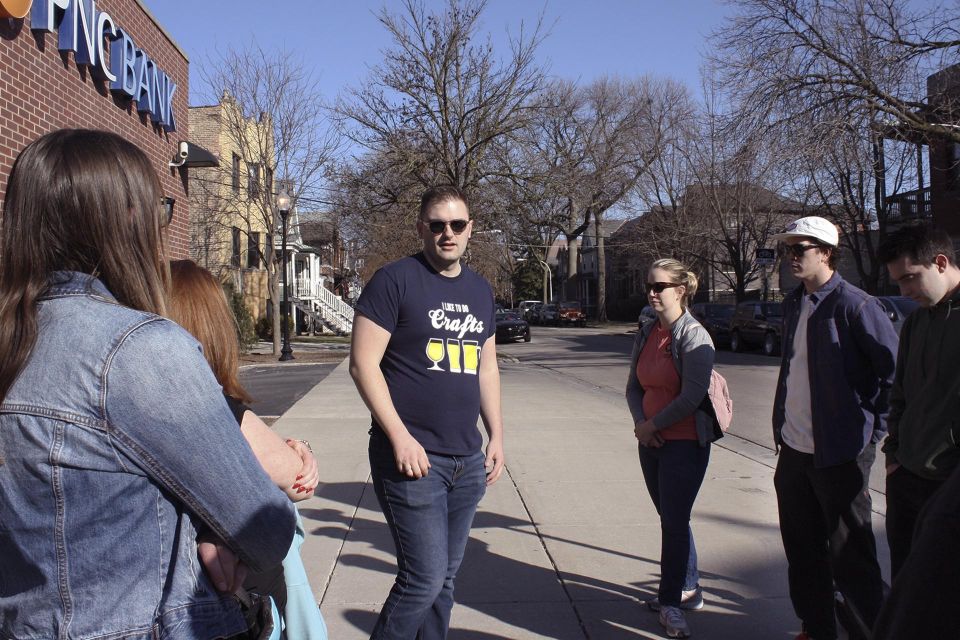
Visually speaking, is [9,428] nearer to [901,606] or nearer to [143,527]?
[143,527]

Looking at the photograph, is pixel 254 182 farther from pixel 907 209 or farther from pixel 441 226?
pixel 441 226

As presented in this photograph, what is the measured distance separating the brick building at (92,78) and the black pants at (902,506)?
13.5 ft

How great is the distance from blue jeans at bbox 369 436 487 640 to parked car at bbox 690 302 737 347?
24508mm

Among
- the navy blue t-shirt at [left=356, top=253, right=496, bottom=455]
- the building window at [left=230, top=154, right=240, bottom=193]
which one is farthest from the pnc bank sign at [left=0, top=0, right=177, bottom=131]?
the building window at [left=230, top=154, right=240, bottom=193]

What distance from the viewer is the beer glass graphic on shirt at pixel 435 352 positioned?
9.76 feet

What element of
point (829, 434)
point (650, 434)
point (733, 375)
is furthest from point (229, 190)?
point (829, 434)

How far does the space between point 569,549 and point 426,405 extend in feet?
8.03

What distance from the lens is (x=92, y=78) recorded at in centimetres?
807

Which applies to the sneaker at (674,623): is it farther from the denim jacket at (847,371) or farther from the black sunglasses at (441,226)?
the black sunglasses at (441,226)

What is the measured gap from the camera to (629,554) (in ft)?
16.0

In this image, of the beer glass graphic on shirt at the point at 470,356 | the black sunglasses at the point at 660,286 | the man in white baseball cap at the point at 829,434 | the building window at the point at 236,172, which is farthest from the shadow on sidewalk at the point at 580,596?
the building window at the point at 236,172

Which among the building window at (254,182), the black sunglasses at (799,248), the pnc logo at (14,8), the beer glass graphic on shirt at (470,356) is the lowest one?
the beer glass graphic on shirt at (470,356)

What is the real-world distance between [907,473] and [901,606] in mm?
2081

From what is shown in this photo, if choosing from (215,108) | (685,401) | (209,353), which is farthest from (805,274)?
(215,108)
